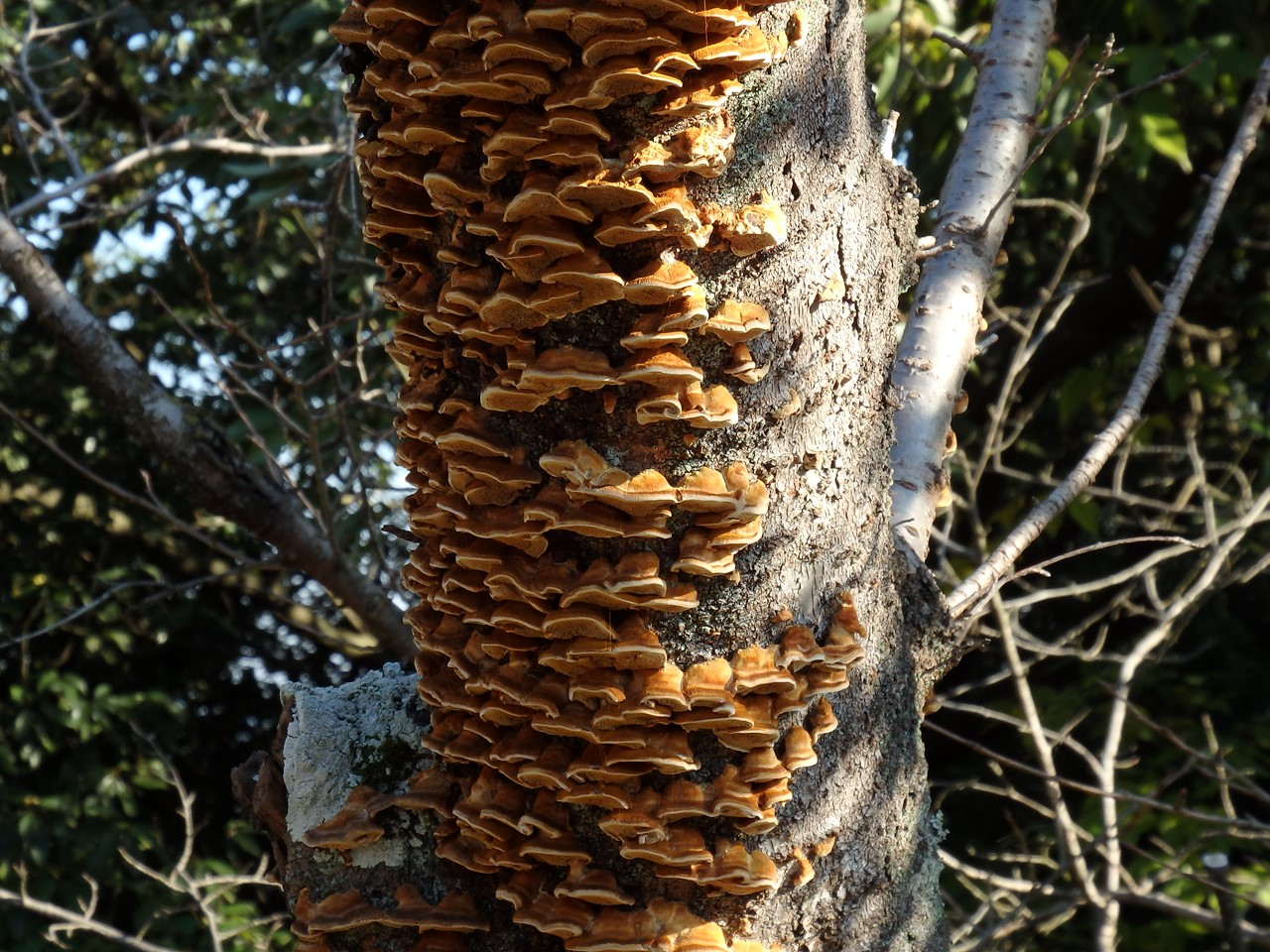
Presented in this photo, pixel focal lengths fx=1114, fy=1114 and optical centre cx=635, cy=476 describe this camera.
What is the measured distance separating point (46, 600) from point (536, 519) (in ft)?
14.3

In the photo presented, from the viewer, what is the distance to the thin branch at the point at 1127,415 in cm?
186

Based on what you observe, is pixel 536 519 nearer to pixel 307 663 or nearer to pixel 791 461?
pixel 791 461

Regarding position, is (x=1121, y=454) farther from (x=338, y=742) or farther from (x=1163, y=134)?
(x=338, y=742)

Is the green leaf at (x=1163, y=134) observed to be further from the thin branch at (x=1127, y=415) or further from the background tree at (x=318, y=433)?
the thin branch at (x=1127, y=415)

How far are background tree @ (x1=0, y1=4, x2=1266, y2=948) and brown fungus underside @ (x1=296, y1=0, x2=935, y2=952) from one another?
2.14 metres

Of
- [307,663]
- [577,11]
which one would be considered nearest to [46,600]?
[307,663]

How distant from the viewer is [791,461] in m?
1.24

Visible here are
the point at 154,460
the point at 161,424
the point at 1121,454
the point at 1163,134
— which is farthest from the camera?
the point at 154,460

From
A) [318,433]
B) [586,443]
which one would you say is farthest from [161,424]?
[586,443]

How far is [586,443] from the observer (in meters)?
1.17

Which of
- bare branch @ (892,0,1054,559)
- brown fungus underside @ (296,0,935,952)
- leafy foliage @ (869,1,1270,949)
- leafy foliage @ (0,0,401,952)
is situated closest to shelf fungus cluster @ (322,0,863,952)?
brown fungus underside @ (296,0,935,952)

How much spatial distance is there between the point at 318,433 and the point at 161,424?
1.10 m

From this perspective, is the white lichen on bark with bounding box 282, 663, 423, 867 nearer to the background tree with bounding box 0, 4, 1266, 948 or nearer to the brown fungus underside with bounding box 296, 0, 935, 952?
the brown fungus underside with bounding box 296, 0, 935, 952

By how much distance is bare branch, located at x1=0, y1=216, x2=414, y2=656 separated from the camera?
248cm
